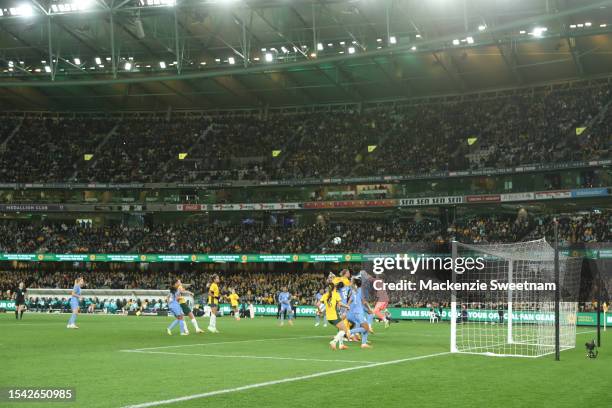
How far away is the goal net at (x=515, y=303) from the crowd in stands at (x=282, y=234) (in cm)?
542

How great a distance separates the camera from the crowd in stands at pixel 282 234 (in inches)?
2157

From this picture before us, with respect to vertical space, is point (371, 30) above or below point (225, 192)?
above

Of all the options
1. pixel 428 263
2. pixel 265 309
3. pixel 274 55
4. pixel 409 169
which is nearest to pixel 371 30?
pixel 274 55

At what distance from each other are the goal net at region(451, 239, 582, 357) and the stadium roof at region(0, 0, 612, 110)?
14.0m

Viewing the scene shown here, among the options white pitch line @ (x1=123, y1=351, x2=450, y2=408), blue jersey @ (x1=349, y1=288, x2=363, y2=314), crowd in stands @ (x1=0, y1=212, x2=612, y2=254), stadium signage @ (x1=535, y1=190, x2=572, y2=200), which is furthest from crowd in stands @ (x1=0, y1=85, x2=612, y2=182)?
white pitch line @ (x1=123, y1=351, x2=450, y2=408)

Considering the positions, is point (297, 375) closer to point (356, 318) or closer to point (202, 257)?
point (356, 318)

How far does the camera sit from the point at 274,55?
59219 millimetres

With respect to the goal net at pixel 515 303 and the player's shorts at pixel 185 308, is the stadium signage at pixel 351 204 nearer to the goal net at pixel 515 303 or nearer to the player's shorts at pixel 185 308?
the goal net at pixel 515 303

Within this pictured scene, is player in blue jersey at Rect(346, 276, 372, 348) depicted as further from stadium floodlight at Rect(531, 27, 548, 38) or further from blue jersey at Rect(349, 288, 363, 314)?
stadium floodlight at Rect(531, 27, 548, 38)

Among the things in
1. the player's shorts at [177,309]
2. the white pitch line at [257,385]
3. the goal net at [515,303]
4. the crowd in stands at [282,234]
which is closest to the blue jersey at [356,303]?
the goal net at [515,303]

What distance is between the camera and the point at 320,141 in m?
69.1

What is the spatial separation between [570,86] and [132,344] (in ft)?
169

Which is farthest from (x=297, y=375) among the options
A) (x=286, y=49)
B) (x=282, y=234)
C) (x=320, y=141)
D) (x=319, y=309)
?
(x=320, y=141)

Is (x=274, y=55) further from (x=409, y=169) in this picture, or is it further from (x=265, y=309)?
(x=265, y=309)
